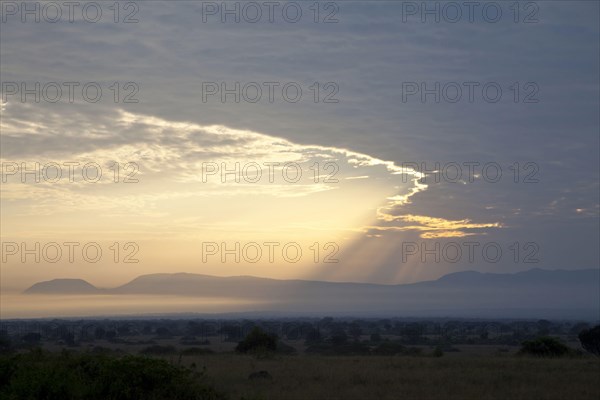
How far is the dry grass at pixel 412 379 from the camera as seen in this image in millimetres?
21359

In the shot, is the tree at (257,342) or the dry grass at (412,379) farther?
the tree at (257,342)

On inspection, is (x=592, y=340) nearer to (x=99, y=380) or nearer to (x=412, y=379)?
(x=412, y=379)

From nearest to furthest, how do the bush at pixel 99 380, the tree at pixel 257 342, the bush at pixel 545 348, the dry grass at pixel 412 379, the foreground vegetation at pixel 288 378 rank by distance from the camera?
the bush at pixel 99 380 → the foreground vegetation at pixel 288 378 → the dry grass at pixel 412 379 → the bush at pixel 545 348 → the tree at pixel 257 342

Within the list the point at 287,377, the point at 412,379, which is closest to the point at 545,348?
the point at 412,379

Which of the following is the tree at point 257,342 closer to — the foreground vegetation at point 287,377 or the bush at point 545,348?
the foreground vegetation at point 287,377

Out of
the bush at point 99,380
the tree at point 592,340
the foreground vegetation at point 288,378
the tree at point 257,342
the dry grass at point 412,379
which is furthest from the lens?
the tree at point 592,340

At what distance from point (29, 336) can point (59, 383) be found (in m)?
54.1

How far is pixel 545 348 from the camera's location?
37.1 m

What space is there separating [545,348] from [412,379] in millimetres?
15524

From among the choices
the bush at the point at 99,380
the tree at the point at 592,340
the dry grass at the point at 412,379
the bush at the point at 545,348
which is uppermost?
the bush at the point at 99,380

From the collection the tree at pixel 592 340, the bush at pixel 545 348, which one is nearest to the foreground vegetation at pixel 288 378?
the bush at pixel 545 348

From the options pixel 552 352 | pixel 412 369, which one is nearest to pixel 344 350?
pixel 552 352

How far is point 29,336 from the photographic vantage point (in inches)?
2601

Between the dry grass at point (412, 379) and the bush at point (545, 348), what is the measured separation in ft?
21.5
